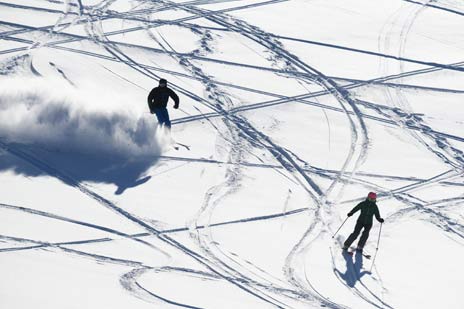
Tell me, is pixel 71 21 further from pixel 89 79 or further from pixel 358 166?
pixel 358 166

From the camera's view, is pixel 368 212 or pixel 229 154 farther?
pixel 229 154

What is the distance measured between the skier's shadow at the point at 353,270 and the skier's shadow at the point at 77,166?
12.0 feet

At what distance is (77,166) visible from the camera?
11.9 m

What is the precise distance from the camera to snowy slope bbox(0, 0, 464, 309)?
969cm

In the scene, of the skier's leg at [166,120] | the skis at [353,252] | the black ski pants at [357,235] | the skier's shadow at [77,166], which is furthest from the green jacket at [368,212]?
the skier's leg at [166,120]

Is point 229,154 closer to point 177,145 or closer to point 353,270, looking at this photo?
point 177,145

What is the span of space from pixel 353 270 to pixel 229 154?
348 centimetres

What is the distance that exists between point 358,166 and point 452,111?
10.2 feet

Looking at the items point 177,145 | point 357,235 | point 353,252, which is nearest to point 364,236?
point 357,235

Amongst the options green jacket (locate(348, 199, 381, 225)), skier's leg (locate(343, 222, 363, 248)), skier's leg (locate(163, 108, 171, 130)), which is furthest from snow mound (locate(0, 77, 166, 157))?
green jacket (locate(348, 199, 381, 225))

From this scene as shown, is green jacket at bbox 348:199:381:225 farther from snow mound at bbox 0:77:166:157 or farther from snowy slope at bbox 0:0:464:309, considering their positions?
snow mound at bbox 0:77:166:157

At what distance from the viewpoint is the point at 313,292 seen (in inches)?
377

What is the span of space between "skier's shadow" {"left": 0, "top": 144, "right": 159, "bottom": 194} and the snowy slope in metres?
0.03

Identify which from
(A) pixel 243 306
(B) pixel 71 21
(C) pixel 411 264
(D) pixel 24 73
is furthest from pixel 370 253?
(B) pixel 71 21
